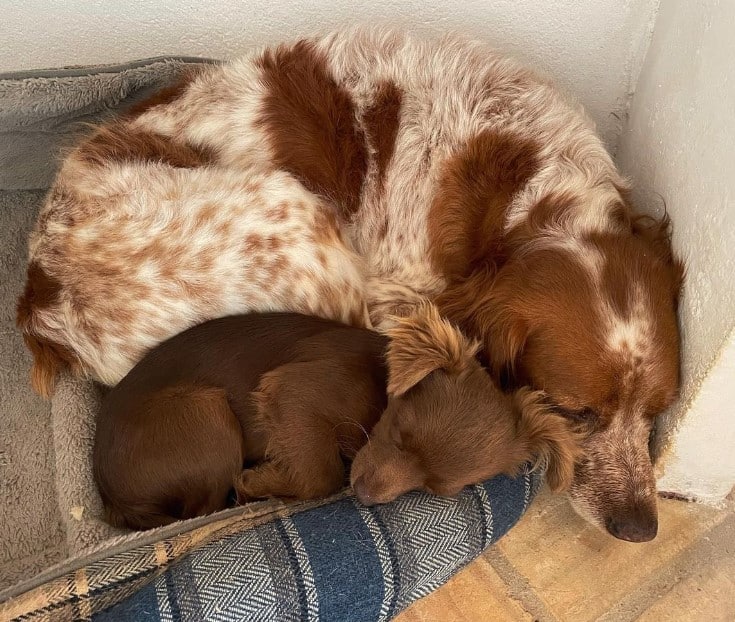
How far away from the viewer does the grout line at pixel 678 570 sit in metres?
2.27

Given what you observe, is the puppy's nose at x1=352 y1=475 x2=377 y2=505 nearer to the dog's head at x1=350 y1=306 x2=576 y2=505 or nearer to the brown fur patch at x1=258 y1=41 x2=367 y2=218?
the dog's head at x1=350 y1=306 x2=576 y2=505

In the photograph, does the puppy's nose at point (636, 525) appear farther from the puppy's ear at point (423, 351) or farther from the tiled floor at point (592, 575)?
the puppy's ear at point (423, 351)

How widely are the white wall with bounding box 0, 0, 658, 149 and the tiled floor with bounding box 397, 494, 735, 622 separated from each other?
56.1 inches

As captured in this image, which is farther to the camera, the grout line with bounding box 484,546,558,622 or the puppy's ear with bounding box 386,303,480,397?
the grout line with bounding box 484,546,558,622

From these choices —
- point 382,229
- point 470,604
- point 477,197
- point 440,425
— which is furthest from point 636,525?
point 382,229

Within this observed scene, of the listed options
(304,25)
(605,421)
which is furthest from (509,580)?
(304,25)

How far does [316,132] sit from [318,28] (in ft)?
2.36

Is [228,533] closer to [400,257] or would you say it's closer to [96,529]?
[96,529]

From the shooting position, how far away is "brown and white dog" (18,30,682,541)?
78.8 inches

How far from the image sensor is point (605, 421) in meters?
2.04

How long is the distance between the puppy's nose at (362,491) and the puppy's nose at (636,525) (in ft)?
2.30

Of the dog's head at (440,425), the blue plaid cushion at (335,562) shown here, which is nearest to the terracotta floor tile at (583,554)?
Answer: the blue plaid cushion at (335,562)

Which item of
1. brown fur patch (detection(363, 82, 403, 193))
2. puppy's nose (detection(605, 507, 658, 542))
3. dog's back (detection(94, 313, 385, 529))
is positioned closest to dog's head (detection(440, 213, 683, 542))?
puppy's nose (detection(605, 507, 658, 542))

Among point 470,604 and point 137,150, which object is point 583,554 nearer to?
point 470,604
